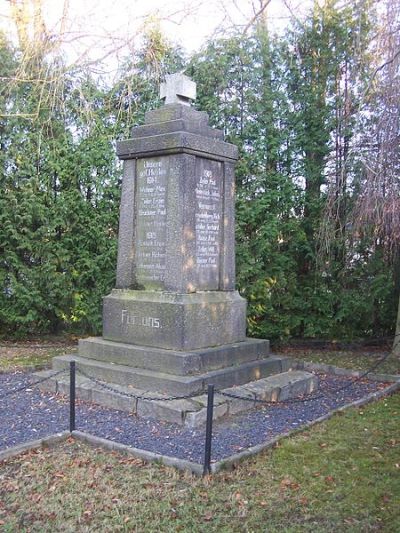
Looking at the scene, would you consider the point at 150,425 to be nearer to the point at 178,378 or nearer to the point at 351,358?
the point at 178,378

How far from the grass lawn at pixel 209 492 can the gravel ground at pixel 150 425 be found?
395mm

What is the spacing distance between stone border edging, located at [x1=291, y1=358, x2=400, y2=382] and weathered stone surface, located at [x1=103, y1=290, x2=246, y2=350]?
154 cm

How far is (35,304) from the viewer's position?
11195mm

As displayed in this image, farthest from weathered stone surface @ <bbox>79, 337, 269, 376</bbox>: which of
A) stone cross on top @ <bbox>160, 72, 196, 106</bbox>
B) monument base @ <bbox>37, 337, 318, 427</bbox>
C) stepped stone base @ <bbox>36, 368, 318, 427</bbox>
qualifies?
stone cross on top @ <bbox>160, 72, 196, 106</bbox>

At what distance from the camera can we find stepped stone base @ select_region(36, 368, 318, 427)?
19.4 ft

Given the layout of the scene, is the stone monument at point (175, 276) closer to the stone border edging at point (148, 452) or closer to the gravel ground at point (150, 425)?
the gravel ground at point (150, 425)

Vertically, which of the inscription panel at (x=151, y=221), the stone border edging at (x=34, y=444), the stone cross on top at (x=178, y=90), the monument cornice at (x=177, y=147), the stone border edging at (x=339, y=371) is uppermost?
the stone cross on top at (x=178, y=90)

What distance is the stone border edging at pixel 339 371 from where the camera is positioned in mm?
8422

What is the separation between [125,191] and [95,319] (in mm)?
4034

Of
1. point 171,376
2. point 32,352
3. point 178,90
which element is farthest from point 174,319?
point 32,352

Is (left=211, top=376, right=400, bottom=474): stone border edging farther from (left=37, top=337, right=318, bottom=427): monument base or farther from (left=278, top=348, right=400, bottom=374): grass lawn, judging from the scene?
(left=278, top=348, right=400, bottom=374): grass lawn

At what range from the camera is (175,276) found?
7141mm

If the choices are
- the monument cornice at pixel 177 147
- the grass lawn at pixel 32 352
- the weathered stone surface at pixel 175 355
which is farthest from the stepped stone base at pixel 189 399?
the monument cornice at pixel 177 147

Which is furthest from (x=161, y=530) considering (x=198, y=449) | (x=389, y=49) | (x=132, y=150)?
(x=389, y=49)
